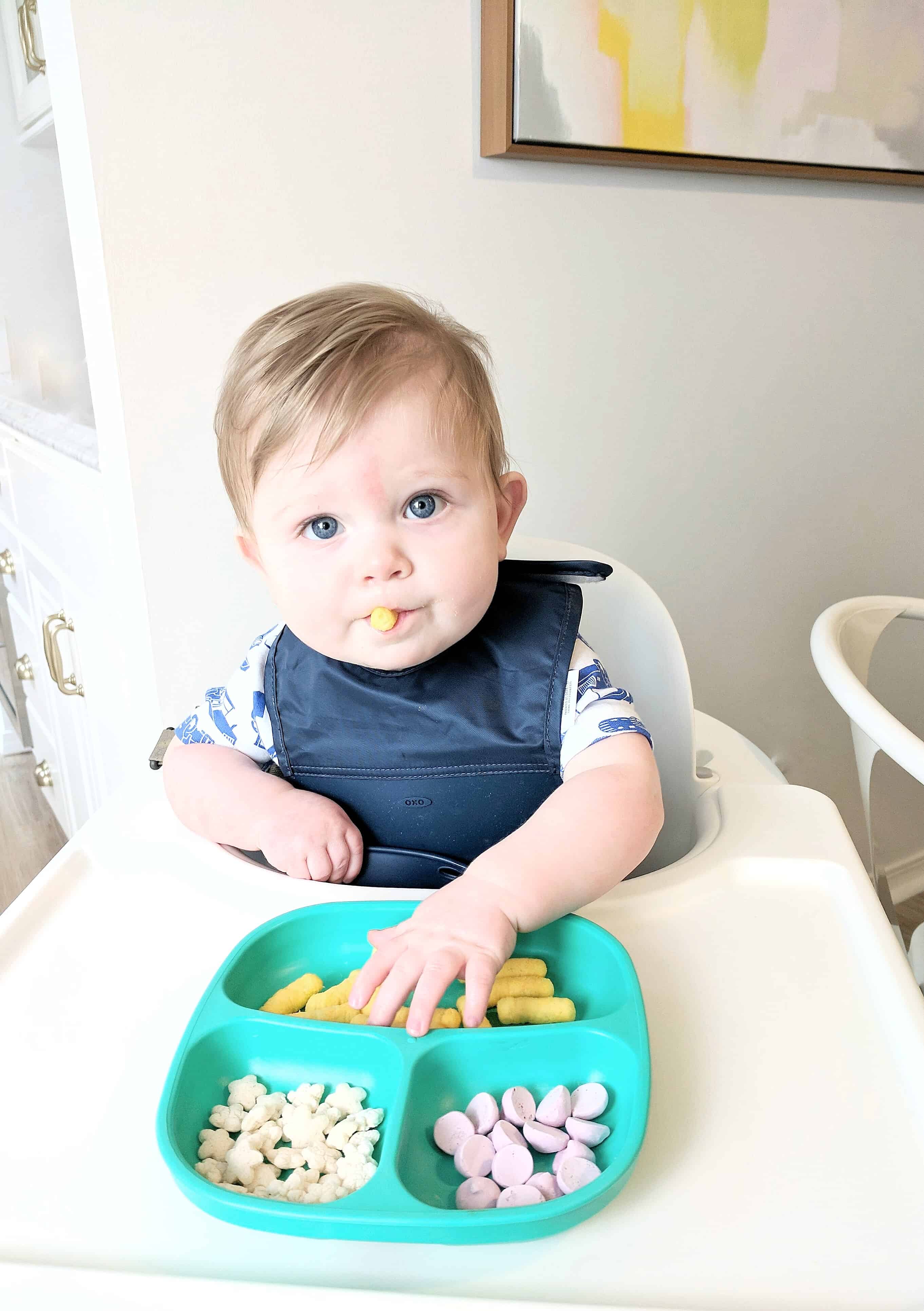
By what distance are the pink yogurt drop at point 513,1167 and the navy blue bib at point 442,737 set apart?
1.01 feet

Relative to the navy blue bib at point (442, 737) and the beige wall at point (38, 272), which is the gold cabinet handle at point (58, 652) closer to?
the beige wall at point (38, 272)

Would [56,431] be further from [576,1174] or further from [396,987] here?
[576,1174]

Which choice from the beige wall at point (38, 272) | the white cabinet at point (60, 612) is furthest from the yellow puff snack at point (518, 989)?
the beige wall at point (38, 272)

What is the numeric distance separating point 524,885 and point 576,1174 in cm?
16

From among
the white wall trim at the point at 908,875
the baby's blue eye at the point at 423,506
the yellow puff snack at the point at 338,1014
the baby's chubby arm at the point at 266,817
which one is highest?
the baby's blue eye at the point at 423,506

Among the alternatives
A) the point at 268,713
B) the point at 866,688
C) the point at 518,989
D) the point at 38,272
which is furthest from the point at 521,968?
the point at 38,272

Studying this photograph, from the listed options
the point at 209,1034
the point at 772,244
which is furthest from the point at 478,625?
the point at 772,244

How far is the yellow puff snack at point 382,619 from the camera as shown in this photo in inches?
24.4

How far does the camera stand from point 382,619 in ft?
2.04

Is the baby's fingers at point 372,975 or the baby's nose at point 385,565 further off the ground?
the baby's nose at point 385,565

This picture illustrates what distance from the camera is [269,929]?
0.55 metres

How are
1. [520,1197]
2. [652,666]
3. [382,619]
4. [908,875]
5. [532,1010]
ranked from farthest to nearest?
[908,875] < [652,666] < [382,619] < [532,1010] < [520,1197]

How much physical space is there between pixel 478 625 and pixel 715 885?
0.28 m

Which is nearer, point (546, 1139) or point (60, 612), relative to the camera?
point (546, 1139)
